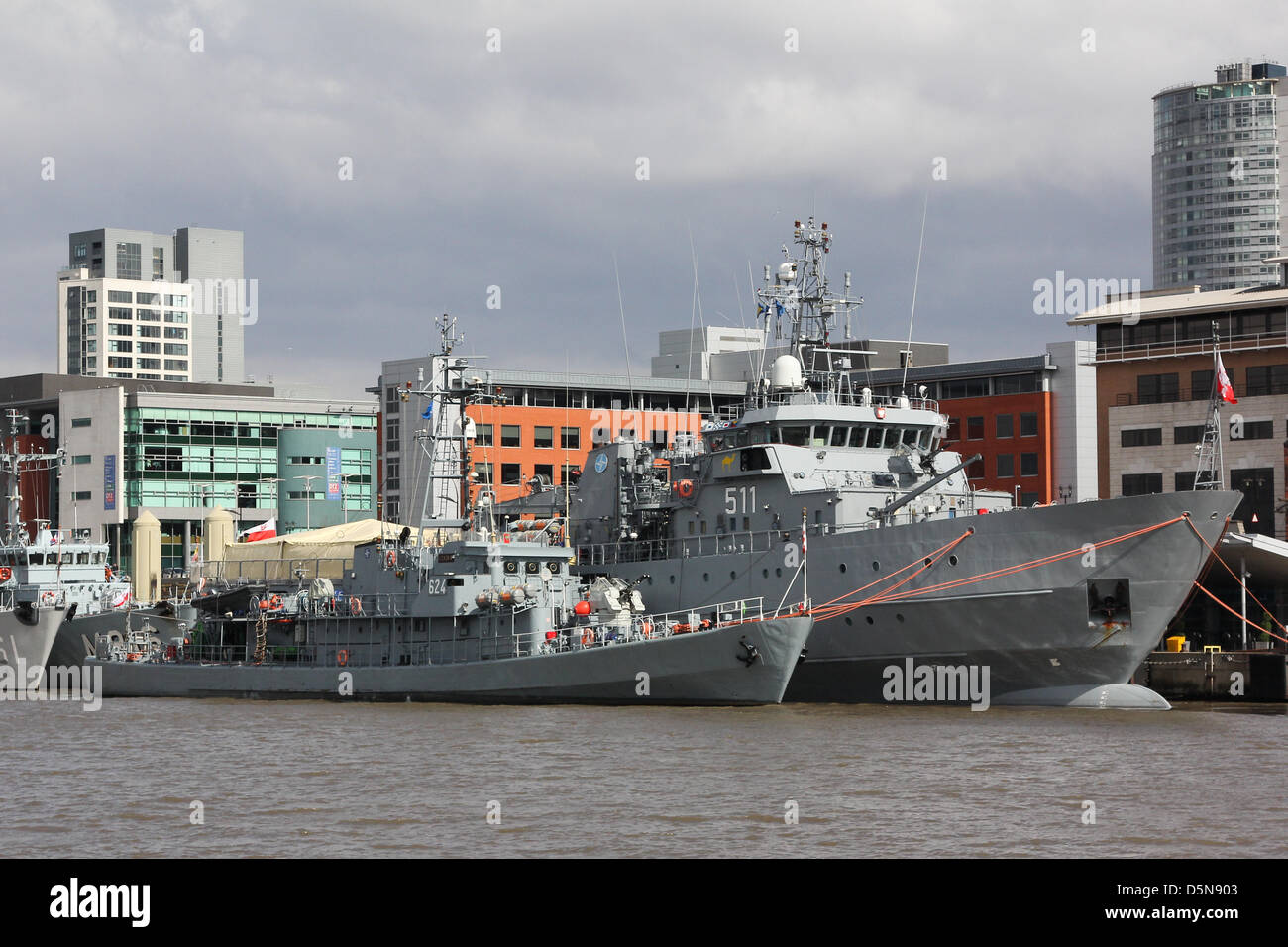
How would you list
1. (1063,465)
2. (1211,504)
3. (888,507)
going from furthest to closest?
(1063,465), (888,507), (1211,504)

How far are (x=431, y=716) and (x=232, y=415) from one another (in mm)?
67092

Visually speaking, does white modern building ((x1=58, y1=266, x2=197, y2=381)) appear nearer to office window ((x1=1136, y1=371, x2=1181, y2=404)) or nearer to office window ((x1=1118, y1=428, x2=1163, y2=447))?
office window ((x1=1118, y1=428, x2=1163, y2=447))

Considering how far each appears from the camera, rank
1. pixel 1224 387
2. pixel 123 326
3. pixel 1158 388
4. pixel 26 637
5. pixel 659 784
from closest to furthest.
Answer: pixel 659 784 < pixel 1224 387 < pixel 26 637 < pixel 1158 388 < pixel 123 326

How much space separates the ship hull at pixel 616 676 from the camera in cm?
3744

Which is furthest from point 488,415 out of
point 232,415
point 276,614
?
point 276,614

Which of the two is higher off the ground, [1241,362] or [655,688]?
[1241,362]

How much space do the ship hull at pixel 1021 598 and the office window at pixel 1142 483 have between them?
26036 millimetres

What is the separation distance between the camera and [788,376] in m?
44.6

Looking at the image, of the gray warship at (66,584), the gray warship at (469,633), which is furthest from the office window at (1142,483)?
the gray warship at (66,584)

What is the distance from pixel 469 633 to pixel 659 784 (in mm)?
17263

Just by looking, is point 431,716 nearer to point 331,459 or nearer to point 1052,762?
point 1052,762

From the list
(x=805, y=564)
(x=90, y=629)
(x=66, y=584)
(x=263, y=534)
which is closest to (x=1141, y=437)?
(x=805, y=564)

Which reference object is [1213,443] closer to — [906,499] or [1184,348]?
[906,499]
